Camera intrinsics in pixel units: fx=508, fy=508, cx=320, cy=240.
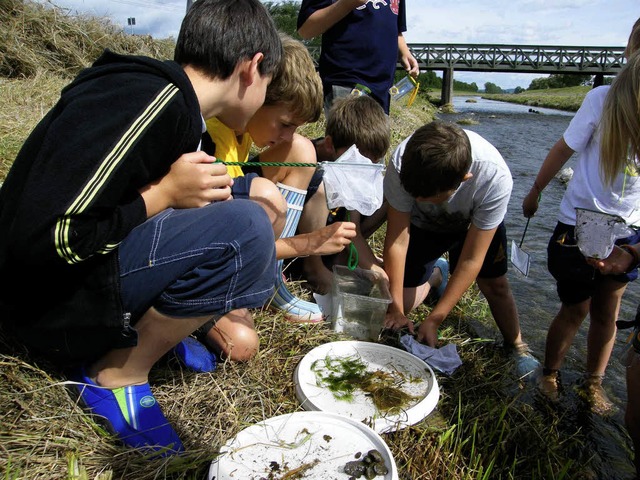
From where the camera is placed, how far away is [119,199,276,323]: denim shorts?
132cm

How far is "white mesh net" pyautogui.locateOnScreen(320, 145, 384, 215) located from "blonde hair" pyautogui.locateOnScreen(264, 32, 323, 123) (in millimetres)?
287

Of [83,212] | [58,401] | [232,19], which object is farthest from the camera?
[232,19]

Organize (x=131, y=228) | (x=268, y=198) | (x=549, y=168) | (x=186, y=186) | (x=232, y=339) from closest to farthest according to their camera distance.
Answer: (x=131, y=228), (x=186, y=186), (x=232, y=339), (x=268, y=198), (x=549, y=168)

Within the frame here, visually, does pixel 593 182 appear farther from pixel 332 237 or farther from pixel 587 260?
pixel 332 237

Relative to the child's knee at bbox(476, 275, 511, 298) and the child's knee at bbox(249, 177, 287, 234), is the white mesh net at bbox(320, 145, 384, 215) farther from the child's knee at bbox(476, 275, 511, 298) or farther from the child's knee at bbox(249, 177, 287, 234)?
the child's knee at bbox(476, 275, 511, 298)

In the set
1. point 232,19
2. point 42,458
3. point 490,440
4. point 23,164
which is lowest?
point 490,440

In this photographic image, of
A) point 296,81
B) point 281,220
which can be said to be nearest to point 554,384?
point 281,220

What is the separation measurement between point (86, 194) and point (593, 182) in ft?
6.94

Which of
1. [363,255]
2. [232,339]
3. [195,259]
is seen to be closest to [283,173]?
[363,255]

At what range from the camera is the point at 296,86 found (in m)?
2.05

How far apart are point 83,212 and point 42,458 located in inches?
26.2

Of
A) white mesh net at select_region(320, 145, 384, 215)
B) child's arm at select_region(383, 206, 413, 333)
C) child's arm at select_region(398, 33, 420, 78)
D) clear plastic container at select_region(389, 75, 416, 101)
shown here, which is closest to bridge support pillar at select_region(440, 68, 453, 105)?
clear plastic container at select_region(389, 75, 416, 101)

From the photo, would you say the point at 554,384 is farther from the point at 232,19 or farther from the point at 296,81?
the point at 232,19

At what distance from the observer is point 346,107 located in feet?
8.30
